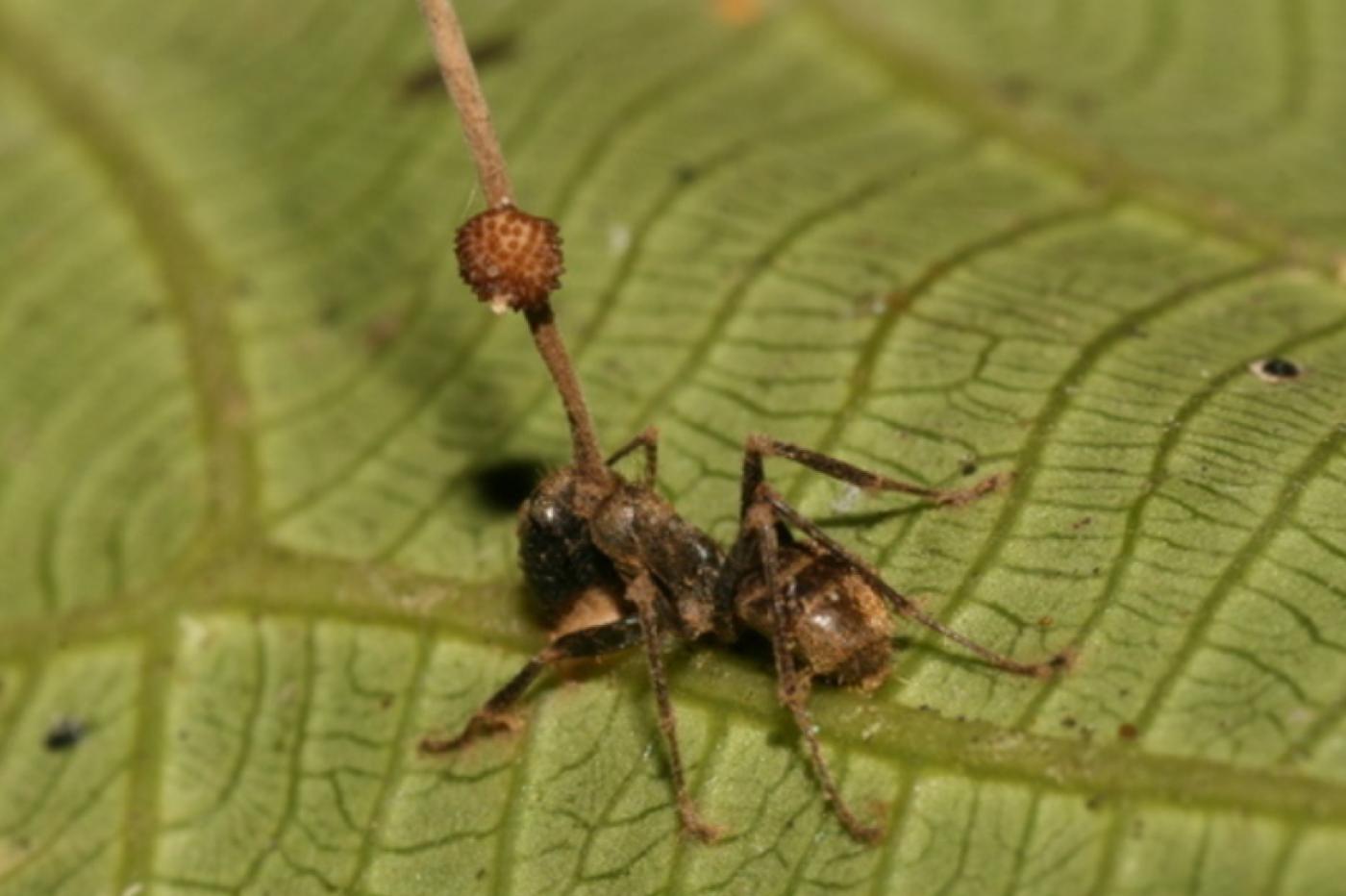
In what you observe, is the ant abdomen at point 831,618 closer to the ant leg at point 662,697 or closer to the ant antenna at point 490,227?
the ant leg at point 662,697

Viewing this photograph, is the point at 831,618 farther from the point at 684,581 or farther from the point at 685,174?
the point at 685,174

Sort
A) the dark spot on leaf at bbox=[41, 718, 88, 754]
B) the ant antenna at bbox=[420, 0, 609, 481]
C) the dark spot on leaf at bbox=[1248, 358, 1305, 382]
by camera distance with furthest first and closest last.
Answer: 1. the dark spot on leaf at bbox=[41, 718, 88, 754]
2. the dark spot on leaf at bbox=[1248, 358, 1305, 382]
3. the ant antenna at bbox=[420, 0, 609, 481]

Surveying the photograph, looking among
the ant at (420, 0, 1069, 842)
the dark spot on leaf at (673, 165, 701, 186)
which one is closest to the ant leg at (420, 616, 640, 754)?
the ant at (420, 0, 1069, 842)

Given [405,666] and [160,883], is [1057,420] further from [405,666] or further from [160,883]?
[160,883]

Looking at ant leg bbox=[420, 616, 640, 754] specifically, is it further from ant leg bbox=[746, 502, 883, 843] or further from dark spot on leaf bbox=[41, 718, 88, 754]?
dark spot on leaf bbox=[41, 718, 88, 754]

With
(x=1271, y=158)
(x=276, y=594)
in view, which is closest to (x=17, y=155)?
(x=276, y=594)

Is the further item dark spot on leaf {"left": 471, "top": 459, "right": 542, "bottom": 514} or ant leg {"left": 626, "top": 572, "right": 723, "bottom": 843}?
dark spot on leaf {"left": 471, "top": 459, "right": 542, "bottom": 514}

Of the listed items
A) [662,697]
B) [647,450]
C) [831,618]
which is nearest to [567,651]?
[662,697]
